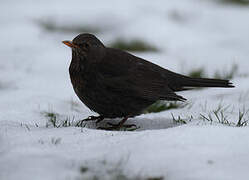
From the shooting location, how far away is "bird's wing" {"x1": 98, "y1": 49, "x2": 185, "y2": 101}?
4410 mm

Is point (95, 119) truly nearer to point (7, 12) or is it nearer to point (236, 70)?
point (236, 70)

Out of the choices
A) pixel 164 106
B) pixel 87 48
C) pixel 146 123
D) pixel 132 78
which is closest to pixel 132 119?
pixel 146 123

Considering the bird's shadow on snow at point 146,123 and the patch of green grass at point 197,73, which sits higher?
the patch of green grass at point 197,73

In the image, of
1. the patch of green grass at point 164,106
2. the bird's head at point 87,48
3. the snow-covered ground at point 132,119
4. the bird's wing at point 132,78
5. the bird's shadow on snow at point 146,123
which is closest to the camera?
the snow-covered ground at point 132,119

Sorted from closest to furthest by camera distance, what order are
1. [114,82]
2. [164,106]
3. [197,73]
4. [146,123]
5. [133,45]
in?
[114,82] → [146,123] → [164,106] → [197,73] → [133,45]

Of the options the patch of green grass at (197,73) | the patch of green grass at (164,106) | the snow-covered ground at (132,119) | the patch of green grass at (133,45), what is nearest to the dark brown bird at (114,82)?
the snow-covered ground at (132,119)

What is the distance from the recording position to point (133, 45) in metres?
8.12

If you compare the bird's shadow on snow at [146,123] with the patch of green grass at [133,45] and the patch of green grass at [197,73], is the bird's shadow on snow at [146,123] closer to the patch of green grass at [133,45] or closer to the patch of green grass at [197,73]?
the patch of green grass at [197,73]

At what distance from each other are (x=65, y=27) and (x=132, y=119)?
464cm

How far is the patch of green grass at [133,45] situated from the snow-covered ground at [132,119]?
185mm

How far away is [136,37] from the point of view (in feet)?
27.5

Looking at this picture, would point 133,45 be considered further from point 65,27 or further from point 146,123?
point 146,123

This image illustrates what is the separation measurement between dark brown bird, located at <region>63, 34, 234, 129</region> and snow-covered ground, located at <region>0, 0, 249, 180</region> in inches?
9.2

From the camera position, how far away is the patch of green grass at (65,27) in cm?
886
